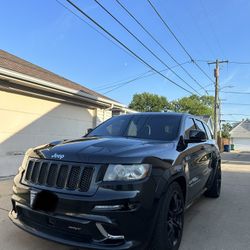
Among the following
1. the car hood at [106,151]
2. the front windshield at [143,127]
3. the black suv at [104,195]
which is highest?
the front windshield at [143,127]

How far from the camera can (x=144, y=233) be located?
3238mm

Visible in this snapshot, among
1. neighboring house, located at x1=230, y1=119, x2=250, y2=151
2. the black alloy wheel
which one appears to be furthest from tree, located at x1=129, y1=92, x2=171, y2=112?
the black alloy wheel

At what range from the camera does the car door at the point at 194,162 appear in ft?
15.4

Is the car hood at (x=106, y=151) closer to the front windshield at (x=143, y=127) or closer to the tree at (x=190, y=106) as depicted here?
the front windshield at (x=143, y=127)

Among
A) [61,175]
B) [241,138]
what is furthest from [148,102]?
[61,175]

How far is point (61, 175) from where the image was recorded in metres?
3.45

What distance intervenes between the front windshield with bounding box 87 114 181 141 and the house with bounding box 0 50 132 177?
157 inches

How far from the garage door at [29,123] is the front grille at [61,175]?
5171 mm

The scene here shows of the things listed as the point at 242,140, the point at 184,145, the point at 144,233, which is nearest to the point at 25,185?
the point at 144,233

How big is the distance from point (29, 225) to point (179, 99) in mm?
65249

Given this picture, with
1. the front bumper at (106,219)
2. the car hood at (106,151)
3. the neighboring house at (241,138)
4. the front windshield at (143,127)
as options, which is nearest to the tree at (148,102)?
the neighboring house at (241,138)

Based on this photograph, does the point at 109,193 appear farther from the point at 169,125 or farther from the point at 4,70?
the point at 4,70

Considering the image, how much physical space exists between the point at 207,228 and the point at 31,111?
6210 millimetres

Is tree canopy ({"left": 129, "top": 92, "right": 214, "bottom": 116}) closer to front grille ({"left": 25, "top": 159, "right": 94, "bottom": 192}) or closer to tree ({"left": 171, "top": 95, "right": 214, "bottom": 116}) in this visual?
tree ({"left": 171, "top": 95, "right": 214, "bottom": 116})
